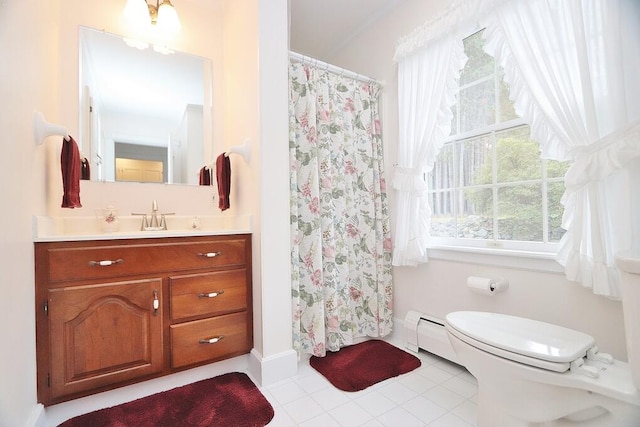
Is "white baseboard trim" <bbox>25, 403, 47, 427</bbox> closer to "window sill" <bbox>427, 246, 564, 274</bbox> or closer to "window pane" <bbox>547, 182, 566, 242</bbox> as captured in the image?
"window sill" <bbox>427, 246, 564, 274</bbox>

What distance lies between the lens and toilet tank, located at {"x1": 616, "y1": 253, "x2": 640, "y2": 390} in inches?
33.4

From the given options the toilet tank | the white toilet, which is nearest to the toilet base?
the white toilet

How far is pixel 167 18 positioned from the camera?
1893 mm

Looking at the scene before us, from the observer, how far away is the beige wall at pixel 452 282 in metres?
1.25

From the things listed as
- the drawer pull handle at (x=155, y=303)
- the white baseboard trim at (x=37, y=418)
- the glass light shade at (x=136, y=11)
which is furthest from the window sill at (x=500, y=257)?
the glass light shade at (x=136, y=11)

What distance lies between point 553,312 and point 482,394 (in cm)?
57

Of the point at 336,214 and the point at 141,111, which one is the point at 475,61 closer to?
the point at 336,214

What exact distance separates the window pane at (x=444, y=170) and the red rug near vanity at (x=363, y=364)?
117 centimetres

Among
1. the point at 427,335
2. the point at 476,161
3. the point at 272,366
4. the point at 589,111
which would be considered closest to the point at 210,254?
the point at 272,366

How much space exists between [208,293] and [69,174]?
3.10 feet

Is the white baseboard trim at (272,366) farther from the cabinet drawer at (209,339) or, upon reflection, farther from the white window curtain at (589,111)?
the white window curtain at (589,111)

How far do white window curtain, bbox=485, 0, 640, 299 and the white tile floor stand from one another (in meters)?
0.82

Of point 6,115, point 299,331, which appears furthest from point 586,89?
point 6,115

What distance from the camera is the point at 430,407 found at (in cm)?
141
